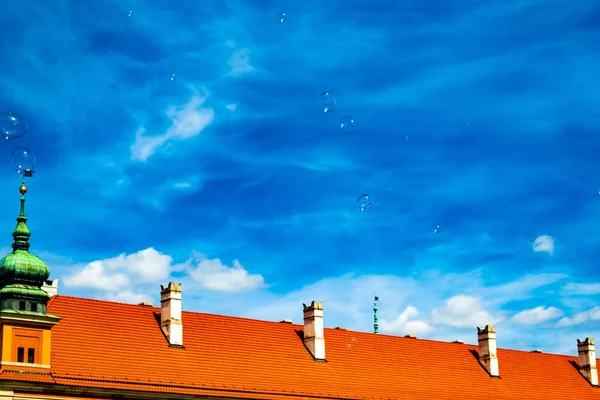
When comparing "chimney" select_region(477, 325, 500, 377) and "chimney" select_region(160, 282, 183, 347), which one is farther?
"chimney" select_region(477, 325, 500, 377)

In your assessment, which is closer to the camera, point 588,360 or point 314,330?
point 314,330

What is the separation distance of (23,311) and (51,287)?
20.4 feet

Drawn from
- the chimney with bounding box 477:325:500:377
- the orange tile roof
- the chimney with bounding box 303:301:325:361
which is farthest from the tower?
the chimney with bounding box 477:325:500:377

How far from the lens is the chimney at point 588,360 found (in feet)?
254

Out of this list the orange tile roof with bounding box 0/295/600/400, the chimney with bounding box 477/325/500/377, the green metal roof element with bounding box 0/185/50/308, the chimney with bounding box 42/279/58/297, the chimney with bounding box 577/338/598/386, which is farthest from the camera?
the chimney with bounding box 577/338/598/386

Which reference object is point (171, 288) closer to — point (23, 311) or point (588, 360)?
point (23, 311)

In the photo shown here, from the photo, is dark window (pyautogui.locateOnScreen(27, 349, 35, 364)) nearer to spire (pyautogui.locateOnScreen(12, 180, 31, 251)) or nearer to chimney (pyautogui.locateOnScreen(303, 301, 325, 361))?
spire (pyautogui.locateOnScreen(12, 180, 31, 251))

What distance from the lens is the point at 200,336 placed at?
56969mm

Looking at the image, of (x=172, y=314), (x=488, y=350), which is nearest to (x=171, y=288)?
(x=172, y=314)

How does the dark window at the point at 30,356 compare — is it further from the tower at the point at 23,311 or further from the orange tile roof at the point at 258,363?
the orange tile roof at the point at 258,363

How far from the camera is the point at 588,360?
77.7m

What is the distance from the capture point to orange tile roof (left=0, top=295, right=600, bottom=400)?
5050 cm

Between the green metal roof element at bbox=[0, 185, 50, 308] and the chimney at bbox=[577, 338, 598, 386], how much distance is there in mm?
44307

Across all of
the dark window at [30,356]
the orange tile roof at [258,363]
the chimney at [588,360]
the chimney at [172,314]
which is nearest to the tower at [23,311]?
the dark window at [30,356]
